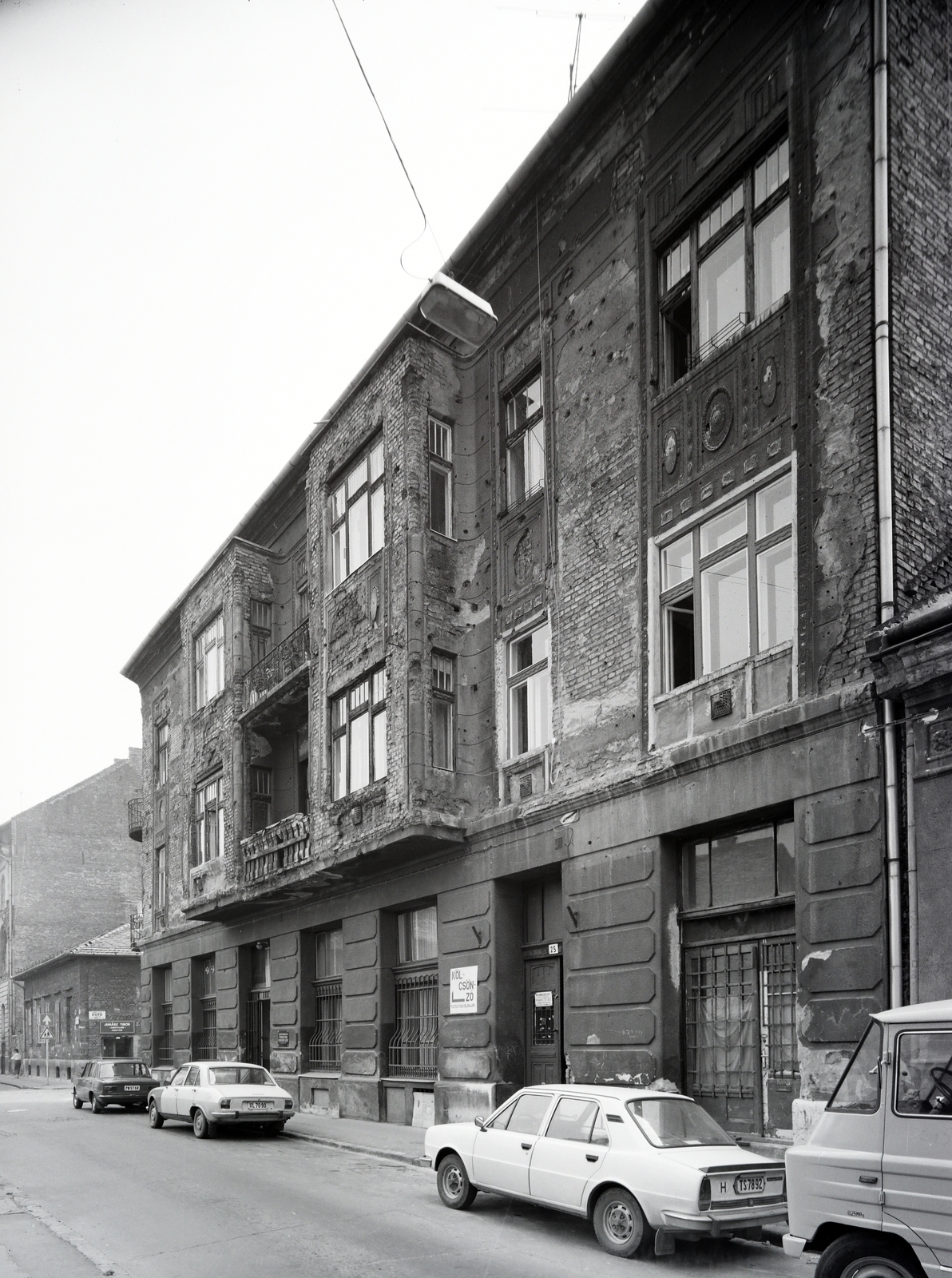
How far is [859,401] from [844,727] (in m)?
3.33

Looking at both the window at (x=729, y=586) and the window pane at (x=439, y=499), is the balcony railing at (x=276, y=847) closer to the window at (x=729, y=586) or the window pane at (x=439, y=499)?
the window pane at (x=439, y=499)

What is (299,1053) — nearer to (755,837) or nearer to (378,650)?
(378,650)

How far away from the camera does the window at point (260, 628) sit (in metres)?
29.7

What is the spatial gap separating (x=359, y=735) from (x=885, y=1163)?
15.6 metres

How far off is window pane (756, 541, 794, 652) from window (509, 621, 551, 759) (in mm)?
4714

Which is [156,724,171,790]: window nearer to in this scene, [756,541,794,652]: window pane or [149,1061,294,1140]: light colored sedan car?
[149,1061,294,1140]: light colored sedan car

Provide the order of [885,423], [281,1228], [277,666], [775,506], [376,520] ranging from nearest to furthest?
[281,1228], [885,423], [775,506], [376,520], [277,666]

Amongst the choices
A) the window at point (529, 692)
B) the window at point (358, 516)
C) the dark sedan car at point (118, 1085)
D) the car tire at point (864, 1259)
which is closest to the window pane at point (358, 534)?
the window at point (358, 516)

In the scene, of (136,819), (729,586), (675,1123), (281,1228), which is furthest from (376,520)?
(136,819)

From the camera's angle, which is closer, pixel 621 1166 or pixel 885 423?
pixel 621 1166

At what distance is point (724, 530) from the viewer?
14.9 meters

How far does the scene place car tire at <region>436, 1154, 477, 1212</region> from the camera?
40.3 ft

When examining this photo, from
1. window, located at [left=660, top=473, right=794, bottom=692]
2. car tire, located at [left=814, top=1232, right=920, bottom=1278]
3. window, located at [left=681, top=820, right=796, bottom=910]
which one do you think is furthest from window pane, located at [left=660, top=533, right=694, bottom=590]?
car tire, located at [left=814, top=1232, right=920, bottom=1278]

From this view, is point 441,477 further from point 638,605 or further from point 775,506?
point 775,506
